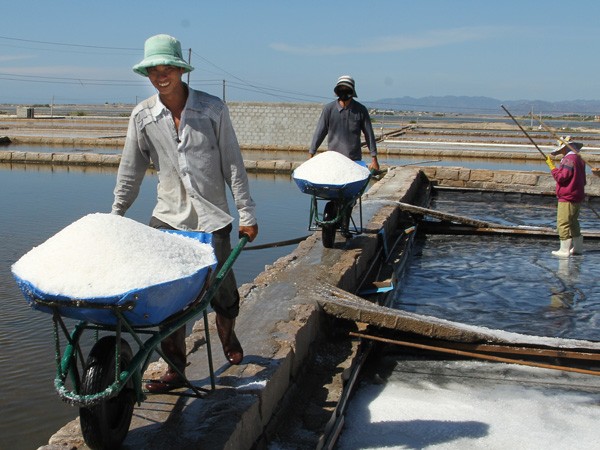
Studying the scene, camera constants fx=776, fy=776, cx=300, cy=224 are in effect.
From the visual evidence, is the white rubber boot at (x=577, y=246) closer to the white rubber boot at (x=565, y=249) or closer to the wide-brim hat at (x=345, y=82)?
the white rubber boot at (x=565, y=249)

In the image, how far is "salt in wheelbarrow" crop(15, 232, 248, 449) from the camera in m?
2.32

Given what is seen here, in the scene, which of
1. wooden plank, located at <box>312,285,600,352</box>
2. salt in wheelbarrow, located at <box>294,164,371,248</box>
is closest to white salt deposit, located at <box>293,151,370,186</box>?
salt in wheelbarrow, located at <box>294,164,371,248</box>

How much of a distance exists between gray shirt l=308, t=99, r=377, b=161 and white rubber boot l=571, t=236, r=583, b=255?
2591 millimetres

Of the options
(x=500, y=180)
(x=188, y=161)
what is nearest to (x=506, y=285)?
(x=188, y=161)

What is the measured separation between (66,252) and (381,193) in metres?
8.25

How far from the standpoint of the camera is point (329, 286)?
16.5 feet

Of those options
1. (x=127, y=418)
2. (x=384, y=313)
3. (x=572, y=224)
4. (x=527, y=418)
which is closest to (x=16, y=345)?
(x=384, y=313)

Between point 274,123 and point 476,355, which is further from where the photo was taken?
point 274,123

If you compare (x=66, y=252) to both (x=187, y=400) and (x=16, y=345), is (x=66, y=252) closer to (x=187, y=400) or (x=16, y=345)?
(x=187, y=400)

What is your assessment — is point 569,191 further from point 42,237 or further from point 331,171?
point 42,237

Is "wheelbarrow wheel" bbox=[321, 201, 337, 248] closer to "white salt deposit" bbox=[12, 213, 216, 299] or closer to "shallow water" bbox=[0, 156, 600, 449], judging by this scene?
"shallow water" bbox=[0, 156, 600, 449]

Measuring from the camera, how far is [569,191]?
770cm

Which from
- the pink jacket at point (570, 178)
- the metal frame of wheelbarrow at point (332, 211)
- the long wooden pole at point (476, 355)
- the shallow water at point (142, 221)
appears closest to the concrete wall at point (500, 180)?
the shallow water at point (142, 221)

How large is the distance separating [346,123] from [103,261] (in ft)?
15.5
